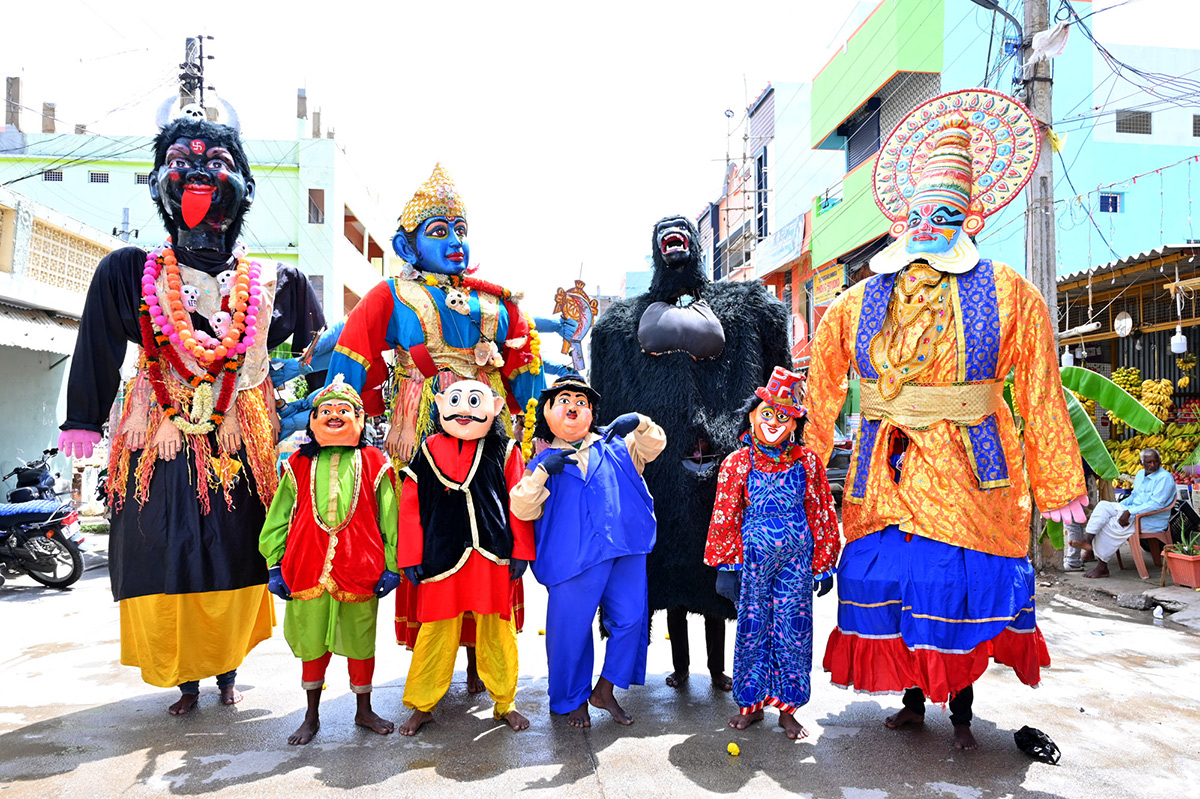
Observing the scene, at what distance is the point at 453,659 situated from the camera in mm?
3760

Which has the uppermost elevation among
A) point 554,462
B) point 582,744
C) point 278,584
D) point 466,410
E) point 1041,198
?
point 1041,198

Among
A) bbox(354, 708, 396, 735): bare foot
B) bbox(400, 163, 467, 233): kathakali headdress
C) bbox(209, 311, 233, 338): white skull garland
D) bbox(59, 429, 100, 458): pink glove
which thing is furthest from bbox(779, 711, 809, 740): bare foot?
bbox(59, 429, 100, 458): pink glove

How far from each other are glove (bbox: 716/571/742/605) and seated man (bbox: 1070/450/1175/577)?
5936 millimetres

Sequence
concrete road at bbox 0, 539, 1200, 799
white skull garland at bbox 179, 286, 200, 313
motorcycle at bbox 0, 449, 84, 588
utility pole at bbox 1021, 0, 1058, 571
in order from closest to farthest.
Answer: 1. concrete road at bbox 0, 539, 1200, 799
2. white skull garland at bbox 179, 286, 200, 313
3. motorcycle at bbox 0, 449, 84, 588
4. utility pole at bbox 1021, 0, 1058, 571

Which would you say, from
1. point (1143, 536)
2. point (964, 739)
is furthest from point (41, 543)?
point (1143, 536)

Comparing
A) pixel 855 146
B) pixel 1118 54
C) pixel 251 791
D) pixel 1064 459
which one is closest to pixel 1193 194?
pixel 1118 54

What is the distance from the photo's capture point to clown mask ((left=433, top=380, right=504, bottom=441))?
3752 millimetres

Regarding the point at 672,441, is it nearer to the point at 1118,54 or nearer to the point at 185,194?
the point at 185,194

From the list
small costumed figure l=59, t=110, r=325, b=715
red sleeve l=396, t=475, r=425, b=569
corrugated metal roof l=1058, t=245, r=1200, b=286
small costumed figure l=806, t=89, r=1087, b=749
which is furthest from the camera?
corrugated metal roof l=1058, t=245, r=1200, b=286

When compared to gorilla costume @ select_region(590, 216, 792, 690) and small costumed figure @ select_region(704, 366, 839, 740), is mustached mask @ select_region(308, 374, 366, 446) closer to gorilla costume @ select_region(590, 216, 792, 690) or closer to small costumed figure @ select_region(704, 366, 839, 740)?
gorilla costume @ select_region(590, 216, 792, 690)

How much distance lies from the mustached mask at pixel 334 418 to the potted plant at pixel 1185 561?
22.7 feet

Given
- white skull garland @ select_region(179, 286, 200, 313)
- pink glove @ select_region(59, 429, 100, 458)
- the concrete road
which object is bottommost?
the concrete road

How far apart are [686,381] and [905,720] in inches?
72.7

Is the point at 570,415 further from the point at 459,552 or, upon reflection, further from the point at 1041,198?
the point at 1041,198
